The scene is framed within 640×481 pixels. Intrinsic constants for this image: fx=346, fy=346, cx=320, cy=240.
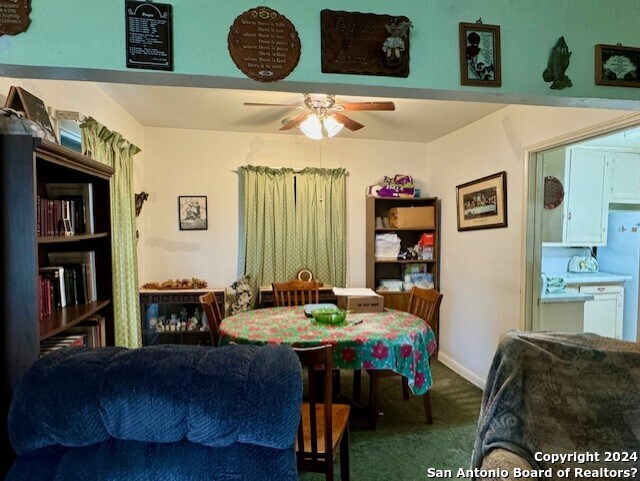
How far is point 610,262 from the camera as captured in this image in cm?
366

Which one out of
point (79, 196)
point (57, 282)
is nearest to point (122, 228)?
point (79, 196)

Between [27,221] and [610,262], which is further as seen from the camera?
[610,262]

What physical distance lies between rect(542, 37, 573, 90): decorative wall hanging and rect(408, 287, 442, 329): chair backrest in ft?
5.23

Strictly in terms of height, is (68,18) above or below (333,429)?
above

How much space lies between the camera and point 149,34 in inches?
46.8

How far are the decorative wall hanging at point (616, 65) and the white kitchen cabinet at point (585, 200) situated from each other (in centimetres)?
204

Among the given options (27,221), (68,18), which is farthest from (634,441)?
(68,18)

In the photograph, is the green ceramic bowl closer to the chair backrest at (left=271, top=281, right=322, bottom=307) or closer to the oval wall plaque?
the chair backrest at (left=271, top=281, right=322, bottom=307)

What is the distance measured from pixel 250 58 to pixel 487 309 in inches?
109

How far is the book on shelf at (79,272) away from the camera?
1614 mm

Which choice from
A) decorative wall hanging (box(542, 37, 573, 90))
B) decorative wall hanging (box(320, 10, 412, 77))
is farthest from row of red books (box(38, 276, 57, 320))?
decorative wall hanging (box(542, 37, 573, 90))

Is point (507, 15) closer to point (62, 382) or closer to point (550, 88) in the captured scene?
point (550, 88)

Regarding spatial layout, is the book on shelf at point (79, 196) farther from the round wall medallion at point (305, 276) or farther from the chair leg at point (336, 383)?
the round wall medallion at point (305, 276)

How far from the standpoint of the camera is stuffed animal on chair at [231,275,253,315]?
334 centimetres
